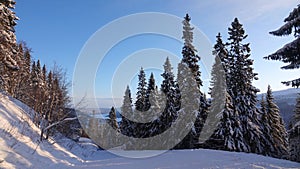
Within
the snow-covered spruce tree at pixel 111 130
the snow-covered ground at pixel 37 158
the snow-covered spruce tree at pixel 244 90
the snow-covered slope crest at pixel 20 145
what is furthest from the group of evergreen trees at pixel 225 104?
the snow-covered spruce tree at pixel 111 130

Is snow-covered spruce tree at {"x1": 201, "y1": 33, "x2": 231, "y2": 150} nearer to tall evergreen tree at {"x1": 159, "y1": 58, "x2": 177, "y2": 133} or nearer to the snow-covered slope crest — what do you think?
tall evergreen tree at {"x1": 159, "y1": 58, "x2": 177, "y2": 133}

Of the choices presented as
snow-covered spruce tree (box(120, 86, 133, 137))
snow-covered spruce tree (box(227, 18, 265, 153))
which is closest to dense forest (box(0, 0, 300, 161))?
snow-covered spruce tree (box(227, 18, 265, 153))

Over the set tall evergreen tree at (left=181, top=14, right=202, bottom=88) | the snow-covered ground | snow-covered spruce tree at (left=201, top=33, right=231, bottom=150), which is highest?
tall evergreen tree at (left=181, top=14, right=202, bottom=88)


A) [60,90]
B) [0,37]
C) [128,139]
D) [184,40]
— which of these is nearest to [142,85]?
[128,139]

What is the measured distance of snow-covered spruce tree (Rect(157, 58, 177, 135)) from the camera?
28.9 metres

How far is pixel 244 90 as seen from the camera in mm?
24906

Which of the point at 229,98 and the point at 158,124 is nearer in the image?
the point at 229,98

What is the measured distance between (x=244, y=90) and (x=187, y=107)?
5.78m

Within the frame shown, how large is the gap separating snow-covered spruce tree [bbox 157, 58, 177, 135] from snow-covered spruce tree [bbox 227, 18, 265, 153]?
7.01m

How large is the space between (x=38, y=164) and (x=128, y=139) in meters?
26.4

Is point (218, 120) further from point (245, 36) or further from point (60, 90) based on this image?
point (60, 90)

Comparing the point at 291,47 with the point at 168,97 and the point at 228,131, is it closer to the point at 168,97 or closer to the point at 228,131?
the point at 228,131

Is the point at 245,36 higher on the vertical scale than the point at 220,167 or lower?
higher

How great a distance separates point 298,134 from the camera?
10812mm
